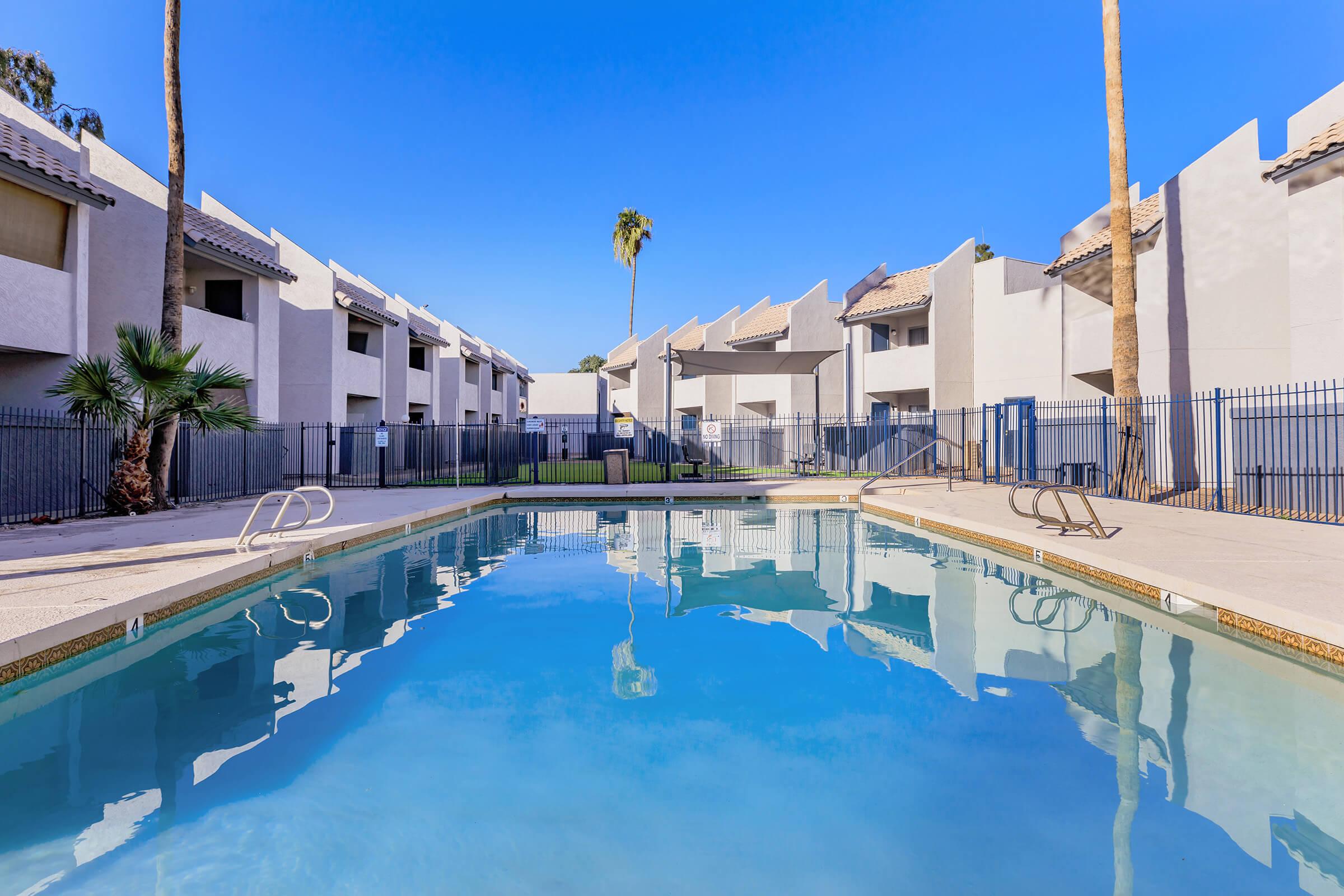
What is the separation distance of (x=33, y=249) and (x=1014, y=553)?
16.0 m

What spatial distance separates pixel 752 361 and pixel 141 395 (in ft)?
46.8

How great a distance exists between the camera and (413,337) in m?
27.0

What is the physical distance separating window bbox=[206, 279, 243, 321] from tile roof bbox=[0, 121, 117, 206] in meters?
4.74


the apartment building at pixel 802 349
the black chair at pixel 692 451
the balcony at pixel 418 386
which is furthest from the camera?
the black chair at pixel 692 451

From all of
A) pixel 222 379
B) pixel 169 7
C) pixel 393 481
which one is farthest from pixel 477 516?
pixel 169 7

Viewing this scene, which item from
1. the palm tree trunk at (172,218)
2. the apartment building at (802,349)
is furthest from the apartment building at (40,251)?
the apartment building at (802,349)

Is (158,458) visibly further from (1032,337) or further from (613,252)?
(613,252)

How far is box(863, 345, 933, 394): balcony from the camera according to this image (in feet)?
72.9

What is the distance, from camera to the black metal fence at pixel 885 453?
10.5 meters

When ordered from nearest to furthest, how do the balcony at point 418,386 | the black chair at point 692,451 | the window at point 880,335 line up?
the window at point 880,335
the balcony at point 418,386
the black chair at point 692,451

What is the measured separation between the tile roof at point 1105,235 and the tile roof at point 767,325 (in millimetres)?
10543

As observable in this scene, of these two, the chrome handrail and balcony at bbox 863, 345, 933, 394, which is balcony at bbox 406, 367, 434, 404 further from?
the chrome handrail

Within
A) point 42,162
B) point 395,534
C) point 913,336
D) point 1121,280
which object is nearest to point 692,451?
point 913,336

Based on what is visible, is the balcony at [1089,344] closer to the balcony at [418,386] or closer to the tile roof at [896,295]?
the tile roof at [896,295]
